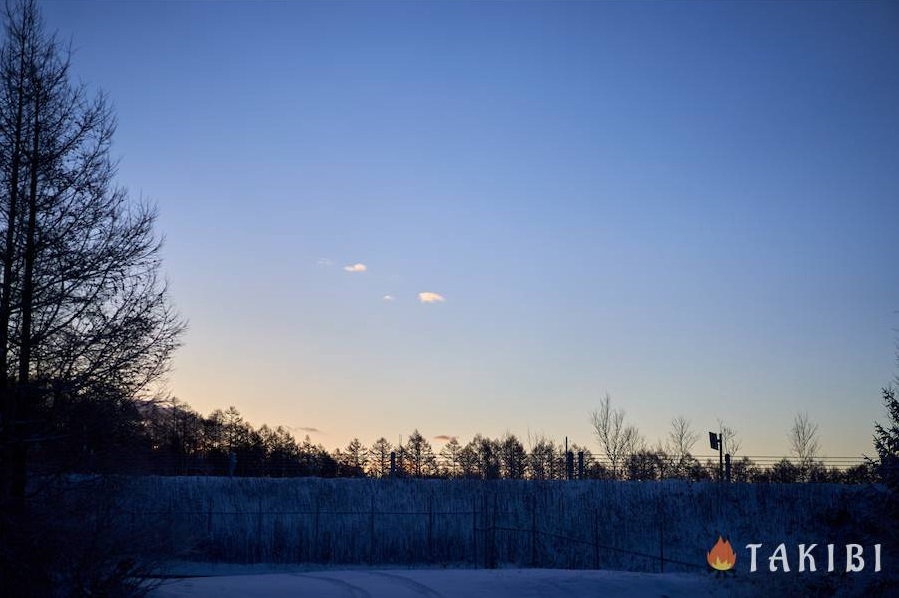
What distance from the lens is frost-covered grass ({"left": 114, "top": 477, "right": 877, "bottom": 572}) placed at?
40531 mm

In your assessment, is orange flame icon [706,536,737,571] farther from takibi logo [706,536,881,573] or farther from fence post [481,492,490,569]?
fence post [481,492,490,569]

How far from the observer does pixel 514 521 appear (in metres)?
42.7

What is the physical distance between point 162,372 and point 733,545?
3044 cm

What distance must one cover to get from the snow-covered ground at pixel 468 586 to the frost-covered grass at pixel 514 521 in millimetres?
16973

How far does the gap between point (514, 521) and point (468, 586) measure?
71.5 ft

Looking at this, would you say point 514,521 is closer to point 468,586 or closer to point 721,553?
point 721,553

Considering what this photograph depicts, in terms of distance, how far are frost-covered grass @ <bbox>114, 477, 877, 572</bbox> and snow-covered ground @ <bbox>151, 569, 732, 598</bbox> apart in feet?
55.7

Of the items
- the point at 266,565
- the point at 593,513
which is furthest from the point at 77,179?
the point at 593,513

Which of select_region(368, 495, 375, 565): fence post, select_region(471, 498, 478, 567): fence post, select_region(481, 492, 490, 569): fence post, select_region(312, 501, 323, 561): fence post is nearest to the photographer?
select_region(481, 492, 490, 569): fence post

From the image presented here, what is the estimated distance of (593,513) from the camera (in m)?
42.4

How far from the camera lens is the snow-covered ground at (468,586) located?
20.2 metres

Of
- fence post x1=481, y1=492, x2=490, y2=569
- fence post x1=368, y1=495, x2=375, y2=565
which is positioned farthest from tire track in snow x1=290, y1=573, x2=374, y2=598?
fence post x1=368, y1=495, x2=375, y2=565

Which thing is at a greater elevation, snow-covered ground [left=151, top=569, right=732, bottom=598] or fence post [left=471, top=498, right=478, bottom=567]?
snow-covered ground [left=151, top=569, right=732, bottom=598]

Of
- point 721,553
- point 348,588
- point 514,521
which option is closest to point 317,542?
point 514,521
